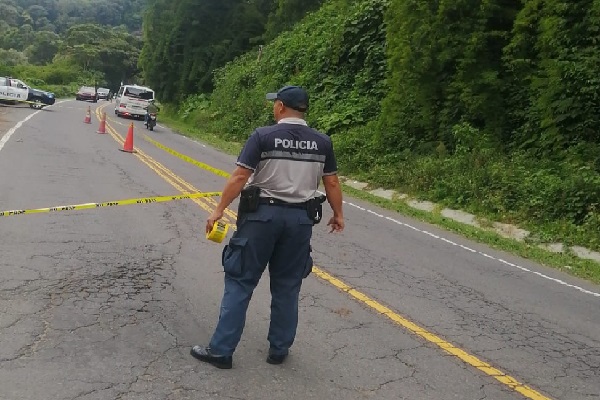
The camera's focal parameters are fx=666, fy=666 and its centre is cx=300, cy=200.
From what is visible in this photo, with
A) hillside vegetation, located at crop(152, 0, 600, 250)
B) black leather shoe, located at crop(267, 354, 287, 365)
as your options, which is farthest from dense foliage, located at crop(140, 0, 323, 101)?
black leather shoe, located at crop(267, 354, 287, 365)

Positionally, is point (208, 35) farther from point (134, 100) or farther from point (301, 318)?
point (301, 318)

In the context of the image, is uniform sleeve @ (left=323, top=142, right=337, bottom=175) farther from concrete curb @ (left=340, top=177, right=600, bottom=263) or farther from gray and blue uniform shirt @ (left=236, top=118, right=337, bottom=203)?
concrete curb @ (left=340, top=177, right=600, bottom=263)

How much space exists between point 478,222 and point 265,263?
9544mm

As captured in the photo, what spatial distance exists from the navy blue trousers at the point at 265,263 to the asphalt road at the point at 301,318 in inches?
9.6

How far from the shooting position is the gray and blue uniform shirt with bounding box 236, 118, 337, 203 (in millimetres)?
4520

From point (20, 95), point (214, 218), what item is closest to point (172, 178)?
point (214, 218)

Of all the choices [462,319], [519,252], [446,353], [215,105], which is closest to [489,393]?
[446,353]

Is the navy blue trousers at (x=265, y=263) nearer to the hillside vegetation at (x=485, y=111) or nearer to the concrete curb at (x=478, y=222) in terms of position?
the concrete curb at (x=478, y=222)

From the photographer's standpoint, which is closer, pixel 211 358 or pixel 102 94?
pixel 211 358

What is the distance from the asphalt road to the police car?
29374 millimetres

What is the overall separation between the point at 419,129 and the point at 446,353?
1426cm

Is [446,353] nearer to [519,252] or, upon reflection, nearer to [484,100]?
[519,252]

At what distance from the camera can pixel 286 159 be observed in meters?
4.57

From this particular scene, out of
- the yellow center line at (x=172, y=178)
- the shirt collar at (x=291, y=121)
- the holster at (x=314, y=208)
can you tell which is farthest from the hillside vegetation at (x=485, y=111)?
the shirt collar at (x=291, y=121)
